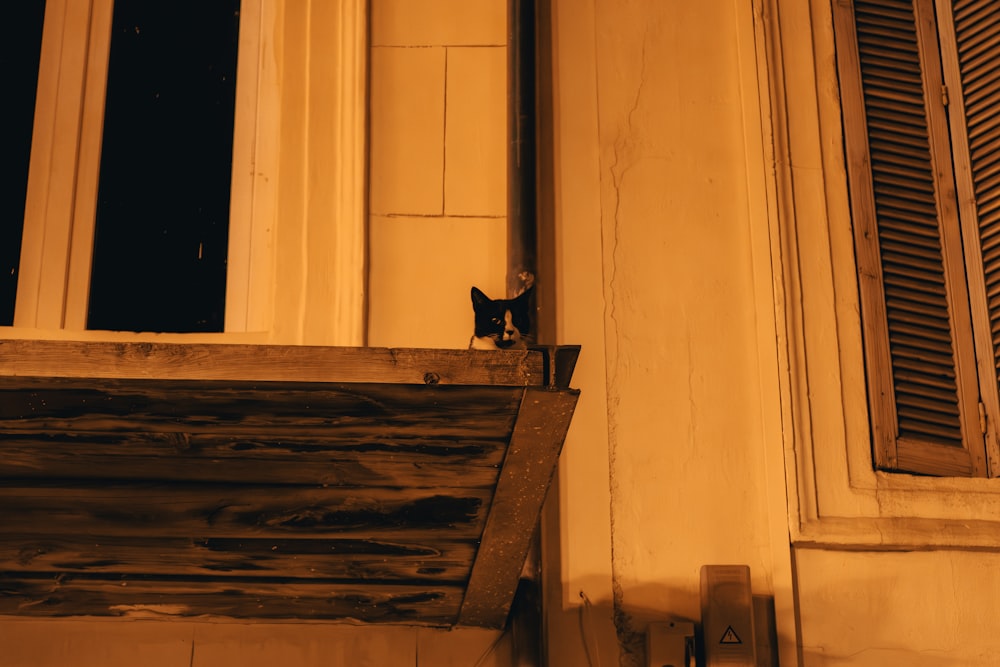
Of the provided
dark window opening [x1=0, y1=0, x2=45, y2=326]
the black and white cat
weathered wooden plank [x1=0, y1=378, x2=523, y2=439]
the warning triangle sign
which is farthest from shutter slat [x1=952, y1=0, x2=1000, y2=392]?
dark window opening [x1=0, y1=0, x2=45, y2=326]

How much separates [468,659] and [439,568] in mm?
511

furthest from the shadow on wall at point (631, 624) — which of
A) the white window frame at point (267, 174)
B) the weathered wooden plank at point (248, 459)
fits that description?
the white window frame at point (267, 174)

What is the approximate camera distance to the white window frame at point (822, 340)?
4289mm

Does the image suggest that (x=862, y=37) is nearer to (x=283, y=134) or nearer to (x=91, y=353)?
(x=283, y=134)

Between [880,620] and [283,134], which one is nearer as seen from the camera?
[880,620]

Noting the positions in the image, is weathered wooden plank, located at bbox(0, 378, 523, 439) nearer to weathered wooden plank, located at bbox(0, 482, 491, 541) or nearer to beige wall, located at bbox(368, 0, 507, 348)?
weathered wooden plank, located at bbox(0, 482, 491, 541)

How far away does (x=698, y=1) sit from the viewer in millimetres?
5070

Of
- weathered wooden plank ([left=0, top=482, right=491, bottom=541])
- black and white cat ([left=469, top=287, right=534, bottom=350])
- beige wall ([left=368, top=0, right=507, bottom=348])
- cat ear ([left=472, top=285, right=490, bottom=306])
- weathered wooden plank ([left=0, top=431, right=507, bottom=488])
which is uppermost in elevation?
beige wall ([left=368, top=0, right=507, bottom=348])

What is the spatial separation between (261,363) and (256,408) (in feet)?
0.51

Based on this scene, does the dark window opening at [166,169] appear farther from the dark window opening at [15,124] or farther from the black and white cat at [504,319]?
the black and white cat at [504,319]

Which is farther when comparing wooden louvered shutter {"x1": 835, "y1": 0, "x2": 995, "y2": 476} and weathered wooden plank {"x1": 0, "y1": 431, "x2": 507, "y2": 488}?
wooden louvered shutter {"x1": 835, "y1": 0, "x2": 995, "y2": 476}

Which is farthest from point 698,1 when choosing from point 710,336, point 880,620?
point 880,620

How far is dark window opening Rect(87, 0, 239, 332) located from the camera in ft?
15.3

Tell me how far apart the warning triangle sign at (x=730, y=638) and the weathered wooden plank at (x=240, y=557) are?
2.77 ft
